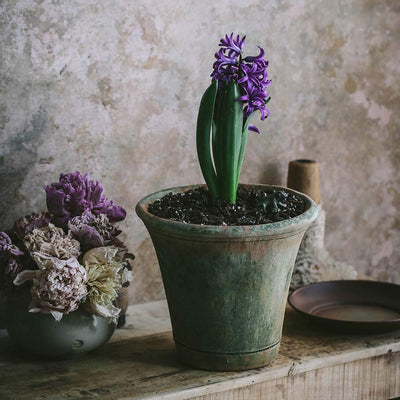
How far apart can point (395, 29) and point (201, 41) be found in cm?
56

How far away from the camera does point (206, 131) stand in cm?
117

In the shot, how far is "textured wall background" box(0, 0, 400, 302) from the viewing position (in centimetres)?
135

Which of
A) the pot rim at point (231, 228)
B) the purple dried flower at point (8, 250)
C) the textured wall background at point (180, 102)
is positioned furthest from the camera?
the textured wall background at point (180, 102)

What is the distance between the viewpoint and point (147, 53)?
145cm

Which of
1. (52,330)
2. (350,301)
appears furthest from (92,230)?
(350,301)

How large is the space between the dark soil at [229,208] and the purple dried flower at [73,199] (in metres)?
0.11

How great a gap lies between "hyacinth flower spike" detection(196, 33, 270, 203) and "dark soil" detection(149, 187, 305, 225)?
4cm

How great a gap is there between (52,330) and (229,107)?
1.61 feet

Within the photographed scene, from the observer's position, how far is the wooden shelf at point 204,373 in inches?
44.3

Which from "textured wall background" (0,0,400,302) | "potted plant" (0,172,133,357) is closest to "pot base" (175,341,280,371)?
"potted plant" (0,172,133,357)

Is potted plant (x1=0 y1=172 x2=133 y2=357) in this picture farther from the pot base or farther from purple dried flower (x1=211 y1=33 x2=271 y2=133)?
purple dried flower (x1=211 y1=33 x2=271 y2=133)

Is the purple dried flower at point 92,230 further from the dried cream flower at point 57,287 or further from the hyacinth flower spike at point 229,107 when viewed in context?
the hyacinth flower spike at point 229,107

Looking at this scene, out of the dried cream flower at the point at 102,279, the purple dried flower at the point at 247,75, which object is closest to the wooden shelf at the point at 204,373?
the dried cream flower at the point at 102,279

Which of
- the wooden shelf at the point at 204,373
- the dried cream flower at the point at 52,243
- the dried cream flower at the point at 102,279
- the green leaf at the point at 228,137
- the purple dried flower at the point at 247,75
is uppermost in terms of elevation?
the purple dried flower at the point at 247,75
